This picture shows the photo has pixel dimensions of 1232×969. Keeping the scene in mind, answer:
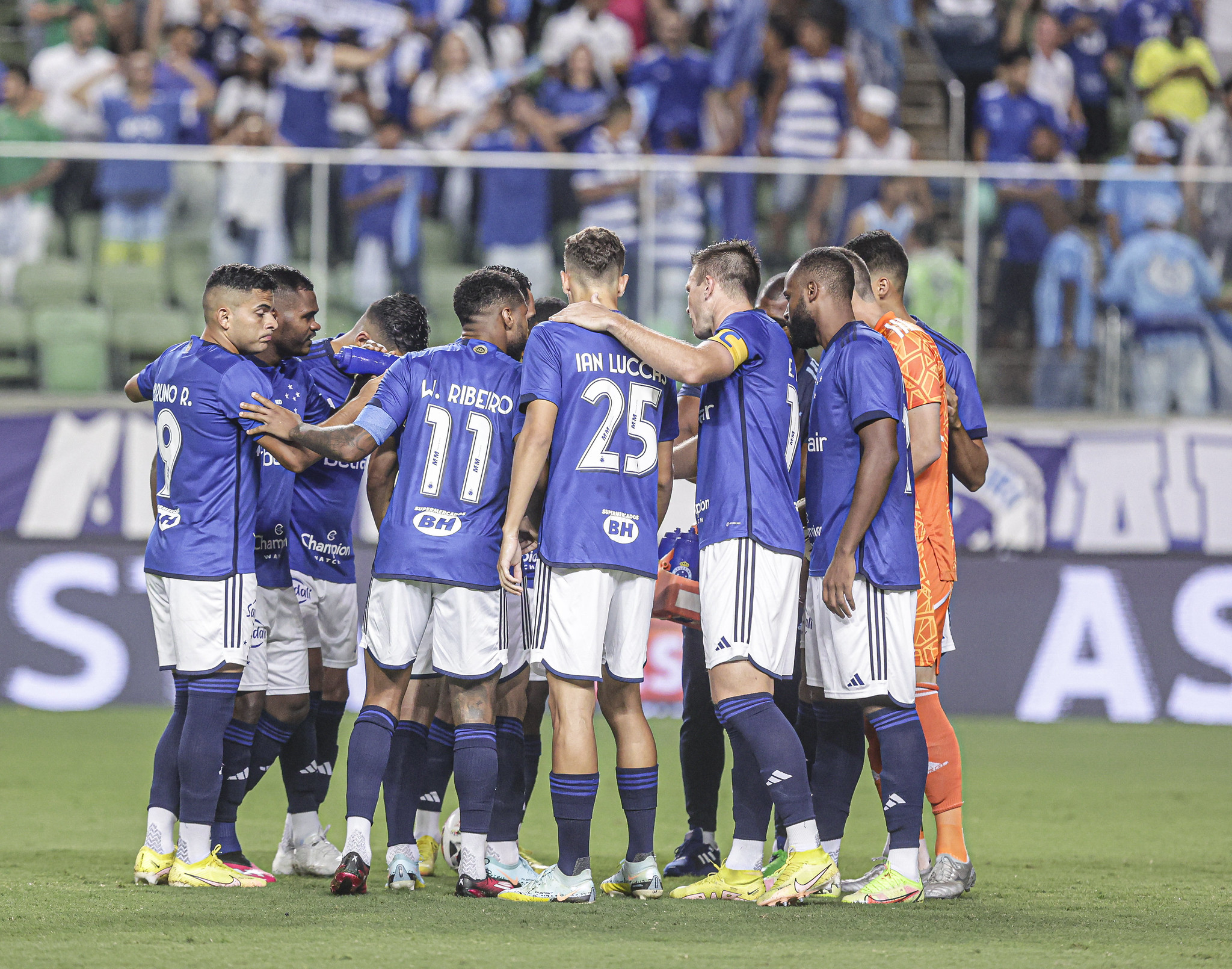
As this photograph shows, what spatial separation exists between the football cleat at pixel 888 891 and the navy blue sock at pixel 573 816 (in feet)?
3.14

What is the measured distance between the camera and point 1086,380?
1141 cm

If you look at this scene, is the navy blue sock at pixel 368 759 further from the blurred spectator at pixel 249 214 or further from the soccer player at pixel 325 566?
the blurred spectator at pixel 249 214

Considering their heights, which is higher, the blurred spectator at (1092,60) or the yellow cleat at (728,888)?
the blurred spectator at (1092,60)

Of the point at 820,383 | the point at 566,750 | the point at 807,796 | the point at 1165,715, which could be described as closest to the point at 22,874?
the point at 566,750

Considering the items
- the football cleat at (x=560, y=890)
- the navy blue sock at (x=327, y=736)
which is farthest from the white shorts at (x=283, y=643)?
the football cleat at (x=560, y=890)

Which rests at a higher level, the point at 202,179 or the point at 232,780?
the point at 202,179

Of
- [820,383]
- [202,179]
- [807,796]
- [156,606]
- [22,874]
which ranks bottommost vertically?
[22,874]

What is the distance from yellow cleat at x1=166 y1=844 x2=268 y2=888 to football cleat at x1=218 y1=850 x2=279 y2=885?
0.08 m

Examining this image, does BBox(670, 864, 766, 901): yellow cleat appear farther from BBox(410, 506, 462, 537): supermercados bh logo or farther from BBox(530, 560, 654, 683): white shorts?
BBox(410, 506, 462, 537): supermercados bh logo

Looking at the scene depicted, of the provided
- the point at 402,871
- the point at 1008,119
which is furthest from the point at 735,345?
the point at 1008,119

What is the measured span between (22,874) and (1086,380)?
8313 mm

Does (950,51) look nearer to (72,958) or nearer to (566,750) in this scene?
(566,750)

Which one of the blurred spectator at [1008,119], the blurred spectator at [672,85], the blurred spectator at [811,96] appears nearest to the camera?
the blurred spectator at [811,96]

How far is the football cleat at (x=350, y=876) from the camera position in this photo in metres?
5.37
